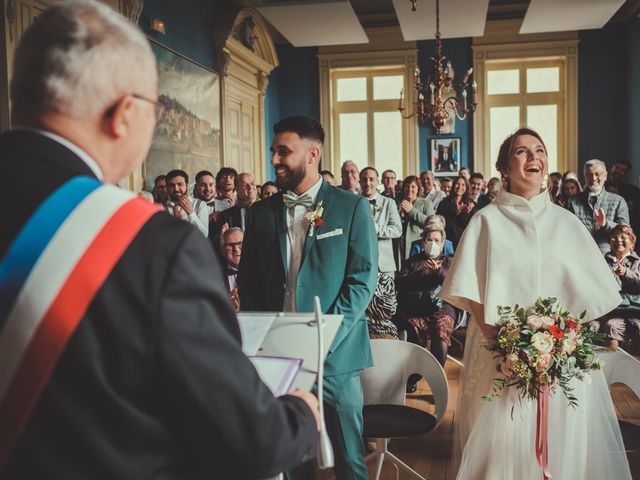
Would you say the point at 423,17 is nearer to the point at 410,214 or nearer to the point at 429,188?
the point at 429,188

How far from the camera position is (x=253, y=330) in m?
1.39

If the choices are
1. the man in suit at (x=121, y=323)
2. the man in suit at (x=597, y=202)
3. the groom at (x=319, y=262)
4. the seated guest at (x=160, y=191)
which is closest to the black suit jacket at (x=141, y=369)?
the man in suit at (x=121, y=323)

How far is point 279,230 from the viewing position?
2.78m

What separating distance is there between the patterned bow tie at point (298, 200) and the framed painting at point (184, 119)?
205 inches

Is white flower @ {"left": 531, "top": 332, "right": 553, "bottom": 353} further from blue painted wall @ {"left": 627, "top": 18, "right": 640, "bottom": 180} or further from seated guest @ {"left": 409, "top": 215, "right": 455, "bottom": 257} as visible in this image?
blue painted wall @ {"left": 627, "top": 18, "right": 640, "bottom": 180}

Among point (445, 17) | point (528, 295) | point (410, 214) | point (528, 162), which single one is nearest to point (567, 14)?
point (445, 17)

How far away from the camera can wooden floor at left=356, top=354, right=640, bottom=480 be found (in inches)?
132

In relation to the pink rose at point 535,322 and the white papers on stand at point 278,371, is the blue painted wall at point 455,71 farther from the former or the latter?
the white papers on stand at point 278,371

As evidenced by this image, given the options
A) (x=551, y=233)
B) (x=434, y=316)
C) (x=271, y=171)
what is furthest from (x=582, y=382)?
(x=271, y=171)

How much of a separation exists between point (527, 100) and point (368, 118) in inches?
131

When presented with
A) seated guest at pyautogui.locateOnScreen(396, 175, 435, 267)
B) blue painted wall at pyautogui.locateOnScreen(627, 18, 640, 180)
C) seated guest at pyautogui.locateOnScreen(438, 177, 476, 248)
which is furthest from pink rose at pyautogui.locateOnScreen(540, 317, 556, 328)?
blue painted wall at pyautogui.locateOnScreen(627, 18, 640, 180)

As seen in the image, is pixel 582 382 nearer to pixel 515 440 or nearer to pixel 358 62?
pixel 515 440

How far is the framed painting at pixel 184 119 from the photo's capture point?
326 inches

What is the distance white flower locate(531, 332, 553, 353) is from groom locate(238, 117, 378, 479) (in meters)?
0.66
